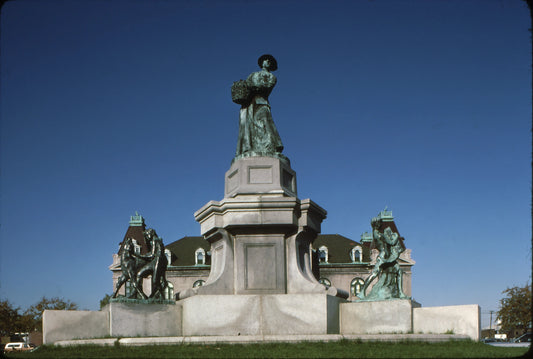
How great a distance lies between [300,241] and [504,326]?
44.4 metres

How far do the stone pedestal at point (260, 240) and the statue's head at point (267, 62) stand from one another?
3.29 meters

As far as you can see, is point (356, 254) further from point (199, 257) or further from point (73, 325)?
point (73, 325)

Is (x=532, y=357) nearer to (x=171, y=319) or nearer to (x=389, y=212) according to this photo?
(x=171, y=319)

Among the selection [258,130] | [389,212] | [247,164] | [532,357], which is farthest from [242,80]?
[389,212]

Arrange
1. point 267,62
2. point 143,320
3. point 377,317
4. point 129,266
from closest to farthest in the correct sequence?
point 143,320 → point 377,317 → point 129,266 → point 267,62

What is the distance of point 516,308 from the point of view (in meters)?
50.1

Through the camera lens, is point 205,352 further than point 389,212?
No

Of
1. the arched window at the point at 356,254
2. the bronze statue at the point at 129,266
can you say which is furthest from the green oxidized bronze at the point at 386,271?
the arched window at the point at 356,254

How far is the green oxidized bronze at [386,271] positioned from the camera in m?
13.4

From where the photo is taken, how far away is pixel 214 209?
13.4 metres

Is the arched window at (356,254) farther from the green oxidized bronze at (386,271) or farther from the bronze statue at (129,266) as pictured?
the bronze statue at (129,266)

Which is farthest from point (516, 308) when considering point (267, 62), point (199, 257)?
point (267, 62)

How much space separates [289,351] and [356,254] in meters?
61.6

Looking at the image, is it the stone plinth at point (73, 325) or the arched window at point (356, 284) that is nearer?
the stone plinth at point (73, 325)
